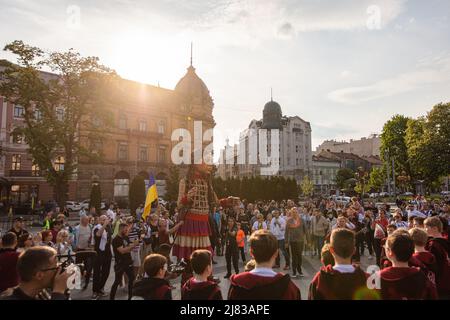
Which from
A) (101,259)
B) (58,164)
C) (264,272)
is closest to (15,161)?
(58,164)

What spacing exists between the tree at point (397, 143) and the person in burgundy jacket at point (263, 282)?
50326mm

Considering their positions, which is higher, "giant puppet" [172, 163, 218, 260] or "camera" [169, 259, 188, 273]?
"giant puppet" [172, 163, 218, 260]

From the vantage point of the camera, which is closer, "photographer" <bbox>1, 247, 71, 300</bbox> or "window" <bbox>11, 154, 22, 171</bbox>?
"photographer" <bbox>1, 247, 71, 300</bbox>

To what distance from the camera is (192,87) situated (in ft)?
198

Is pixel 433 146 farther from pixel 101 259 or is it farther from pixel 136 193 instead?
pixel 101 259

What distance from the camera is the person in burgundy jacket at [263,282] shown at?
118 inches

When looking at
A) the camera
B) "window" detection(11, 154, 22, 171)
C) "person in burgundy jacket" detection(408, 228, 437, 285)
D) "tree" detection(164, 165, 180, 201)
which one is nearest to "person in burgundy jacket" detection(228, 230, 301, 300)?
"person in burgundy jacket" detection(408, 228, 437, 285)

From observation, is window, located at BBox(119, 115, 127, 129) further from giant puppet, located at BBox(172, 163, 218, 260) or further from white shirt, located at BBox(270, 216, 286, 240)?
giant puppet, located at BBox(172, 163, 218, 260)

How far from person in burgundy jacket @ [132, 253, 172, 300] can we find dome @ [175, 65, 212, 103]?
5646cm

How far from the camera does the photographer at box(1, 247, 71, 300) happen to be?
111 inches

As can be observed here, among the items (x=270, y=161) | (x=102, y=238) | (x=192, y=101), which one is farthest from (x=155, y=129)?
(x=102, y=238)

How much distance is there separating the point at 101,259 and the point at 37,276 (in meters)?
5.85

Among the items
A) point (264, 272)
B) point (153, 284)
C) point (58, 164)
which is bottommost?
point (153, 284)

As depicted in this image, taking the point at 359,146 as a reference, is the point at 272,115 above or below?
above
